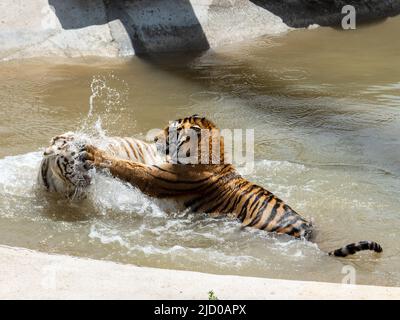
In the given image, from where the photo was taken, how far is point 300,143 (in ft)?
18.1

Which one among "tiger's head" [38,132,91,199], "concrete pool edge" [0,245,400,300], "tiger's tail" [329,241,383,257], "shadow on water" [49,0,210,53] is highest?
"shadow on water" [49,0,210,53]

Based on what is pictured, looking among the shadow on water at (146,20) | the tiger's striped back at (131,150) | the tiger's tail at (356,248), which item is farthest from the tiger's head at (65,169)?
the shadow on water at (146,20)

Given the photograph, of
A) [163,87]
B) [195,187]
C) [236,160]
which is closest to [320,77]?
[163,87]

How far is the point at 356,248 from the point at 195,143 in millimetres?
1014

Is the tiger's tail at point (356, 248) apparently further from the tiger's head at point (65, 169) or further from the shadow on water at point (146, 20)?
the shadow on water at point (146, 20)

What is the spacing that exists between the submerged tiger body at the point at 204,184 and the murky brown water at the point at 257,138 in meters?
0.08

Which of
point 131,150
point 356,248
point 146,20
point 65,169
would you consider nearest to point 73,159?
point 65,169

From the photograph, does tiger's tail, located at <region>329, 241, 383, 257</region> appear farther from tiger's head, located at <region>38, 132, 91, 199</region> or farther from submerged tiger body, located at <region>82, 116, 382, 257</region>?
tiger's head, located at <region>38, 132, 91, 199</region>

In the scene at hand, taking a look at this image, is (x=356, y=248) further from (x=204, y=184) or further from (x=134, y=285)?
(x=134, y=285)

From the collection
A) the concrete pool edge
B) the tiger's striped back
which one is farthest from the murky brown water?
the concrete pool edge

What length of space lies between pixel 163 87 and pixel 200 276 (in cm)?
392

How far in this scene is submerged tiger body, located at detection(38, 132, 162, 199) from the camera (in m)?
4.01

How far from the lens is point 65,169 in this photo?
13.3 feet

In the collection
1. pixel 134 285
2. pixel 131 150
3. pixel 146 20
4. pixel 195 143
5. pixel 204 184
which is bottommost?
pixel 134 285
